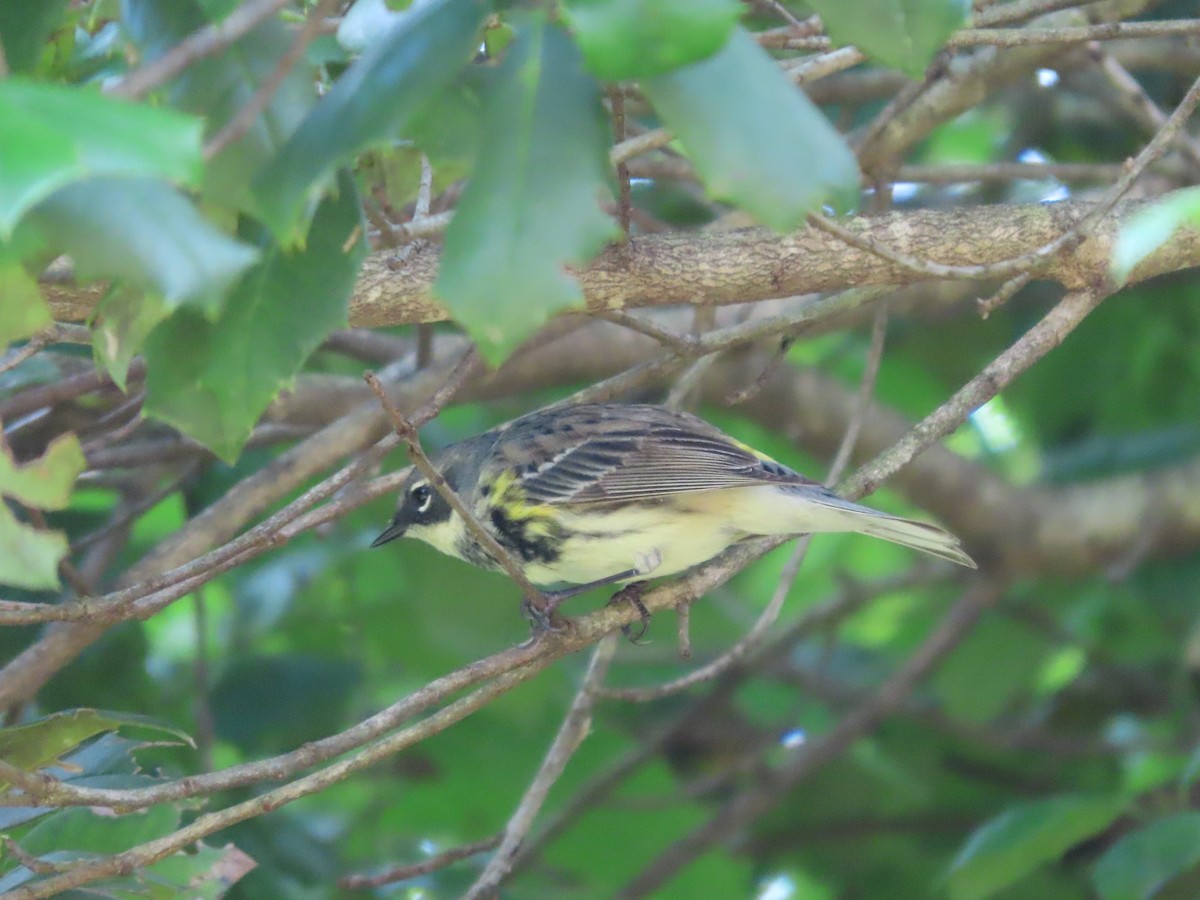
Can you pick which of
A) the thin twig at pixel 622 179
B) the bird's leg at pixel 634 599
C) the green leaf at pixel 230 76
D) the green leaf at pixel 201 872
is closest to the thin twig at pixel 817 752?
the bird's leg at pixel 634 599

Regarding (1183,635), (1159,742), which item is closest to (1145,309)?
(1183,635)

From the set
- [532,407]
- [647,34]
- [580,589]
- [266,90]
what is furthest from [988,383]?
[532,407]

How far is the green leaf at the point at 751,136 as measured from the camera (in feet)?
6.11

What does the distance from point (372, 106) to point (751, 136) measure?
1.75 ft

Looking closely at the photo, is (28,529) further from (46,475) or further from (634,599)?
(634,599)

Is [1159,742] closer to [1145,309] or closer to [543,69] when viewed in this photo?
[1145,309]

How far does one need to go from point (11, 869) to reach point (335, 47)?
199 centimetres

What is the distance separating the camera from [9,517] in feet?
6.84

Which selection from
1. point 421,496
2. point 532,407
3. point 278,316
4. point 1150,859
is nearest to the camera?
point 278,316

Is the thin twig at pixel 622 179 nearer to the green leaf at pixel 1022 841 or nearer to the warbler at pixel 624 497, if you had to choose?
the warbler at pixel 624 497

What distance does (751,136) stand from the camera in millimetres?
1882

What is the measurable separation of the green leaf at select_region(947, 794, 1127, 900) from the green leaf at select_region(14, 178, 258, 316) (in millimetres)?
3440

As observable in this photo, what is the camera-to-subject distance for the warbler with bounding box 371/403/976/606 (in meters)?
4.25

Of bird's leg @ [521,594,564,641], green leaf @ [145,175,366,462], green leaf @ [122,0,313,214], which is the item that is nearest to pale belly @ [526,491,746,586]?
bird's leg @ [521,594,564,641]
